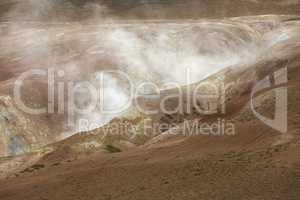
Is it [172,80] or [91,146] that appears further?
[172,80]

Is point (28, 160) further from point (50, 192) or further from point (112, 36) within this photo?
point (112, 36)

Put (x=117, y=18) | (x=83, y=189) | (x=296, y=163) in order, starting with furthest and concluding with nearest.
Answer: (x=117, y=18), (x=83, y=189), (x=296, y=163)

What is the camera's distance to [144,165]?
31281mm

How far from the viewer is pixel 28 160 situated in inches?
1638

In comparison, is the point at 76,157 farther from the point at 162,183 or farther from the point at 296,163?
the point at 296,163

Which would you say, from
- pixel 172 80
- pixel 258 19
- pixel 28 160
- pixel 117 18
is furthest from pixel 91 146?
pixel 117 18

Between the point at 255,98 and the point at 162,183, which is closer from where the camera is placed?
the point at 162,183

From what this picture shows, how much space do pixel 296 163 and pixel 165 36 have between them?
56751 mm

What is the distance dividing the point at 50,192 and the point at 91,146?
14.2 meters

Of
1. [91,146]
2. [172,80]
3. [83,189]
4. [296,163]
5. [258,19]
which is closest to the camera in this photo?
[296,163]

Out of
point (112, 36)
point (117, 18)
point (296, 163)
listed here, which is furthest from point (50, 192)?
point (117, 18)

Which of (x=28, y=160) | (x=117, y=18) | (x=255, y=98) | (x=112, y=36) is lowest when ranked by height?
(x=28, y=160)

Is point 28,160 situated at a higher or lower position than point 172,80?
lower

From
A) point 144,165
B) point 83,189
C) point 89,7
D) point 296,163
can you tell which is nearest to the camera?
point 296,163
